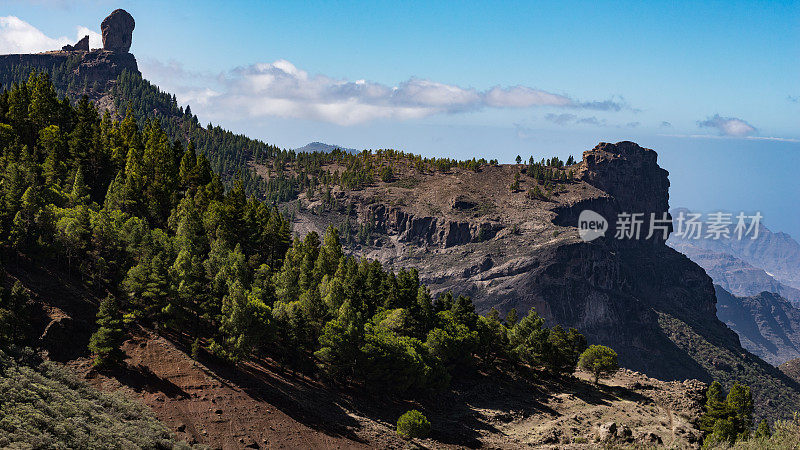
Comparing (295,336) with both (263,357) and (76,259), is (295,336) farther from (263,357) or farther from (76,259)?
(76,259)

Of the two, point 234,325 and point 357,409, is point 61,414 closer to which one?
point 234,325

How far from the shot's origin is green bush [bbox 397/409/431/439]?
243 feet

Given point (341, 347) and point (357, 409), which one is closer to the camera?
point (357, 409)

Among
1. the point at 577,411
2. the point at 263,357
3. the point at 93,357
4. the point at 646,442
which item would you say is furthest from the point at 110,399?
the point at 577,411

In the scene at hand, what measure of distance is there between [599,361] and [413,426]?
194 ft

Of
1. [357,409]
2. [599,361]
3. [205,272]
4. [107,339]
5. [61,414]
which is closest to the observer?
[61,414]

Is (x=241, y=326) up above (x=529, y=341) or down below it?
above

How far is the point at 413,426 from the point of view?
74.2 m

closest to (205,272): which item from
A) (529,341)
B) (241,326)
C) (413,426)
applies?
(241,326)

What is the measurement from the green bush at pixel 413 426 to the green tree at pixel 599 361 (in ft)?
186

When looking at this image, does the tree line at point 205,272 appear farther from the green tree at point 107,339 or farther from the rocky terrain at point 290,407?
the rocky terrain at point 290,407

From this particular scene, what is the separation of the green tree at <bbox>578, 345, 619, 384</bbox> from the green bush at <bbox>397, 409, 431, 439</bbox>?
5681 centimetres

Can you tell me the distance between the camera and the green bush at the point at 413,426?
74.2 m

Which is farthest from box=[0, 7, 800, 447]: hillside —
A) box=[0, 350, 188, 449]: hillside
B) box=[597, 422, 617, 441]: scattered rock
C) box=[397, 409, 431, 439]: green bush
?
box=[597, 422, 617, 441]: scattered rock
